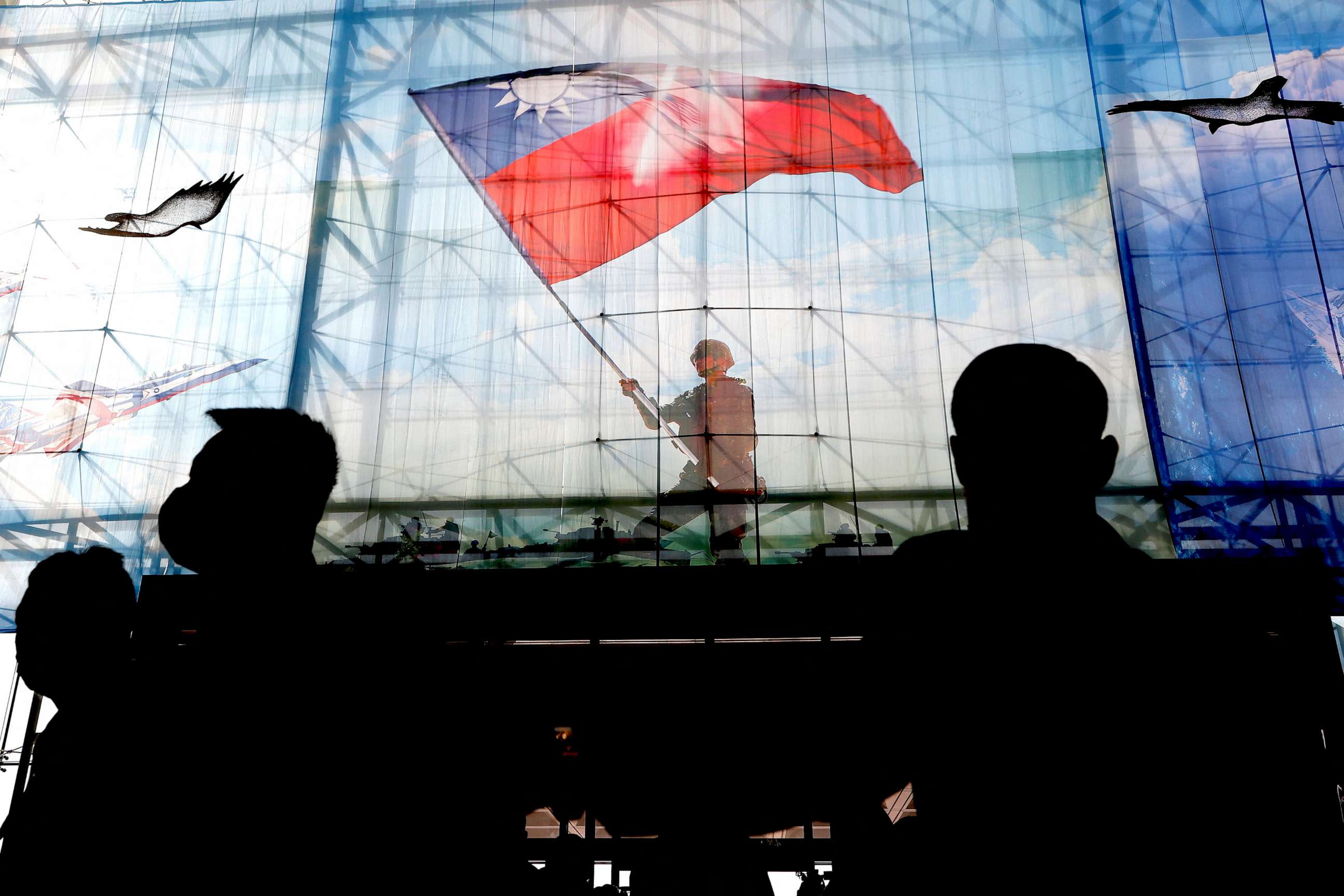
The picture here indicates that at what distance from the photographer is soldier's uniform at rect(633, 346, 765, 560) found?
135 inches

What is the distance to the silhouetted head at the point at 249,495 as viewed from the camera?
1.00 feet

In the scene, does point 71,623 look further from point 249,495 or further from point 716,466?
point 716,466

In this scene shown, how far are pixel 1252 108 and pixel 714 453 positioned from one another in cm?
298

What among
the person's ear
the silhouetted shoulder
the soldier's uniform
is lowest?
the silhouetted shoulder

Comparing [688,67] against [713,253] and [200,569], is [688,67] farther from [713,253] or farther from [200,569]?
[200,569]

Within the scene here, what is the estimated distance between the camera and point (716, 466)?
3.57 metres

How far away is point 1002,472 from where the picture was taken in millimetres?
245

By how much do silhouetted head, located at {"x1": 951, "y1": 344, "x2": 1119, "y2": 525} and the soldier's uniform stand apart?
3.09 meters

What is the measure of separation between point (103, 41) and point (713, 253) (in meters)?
3.98

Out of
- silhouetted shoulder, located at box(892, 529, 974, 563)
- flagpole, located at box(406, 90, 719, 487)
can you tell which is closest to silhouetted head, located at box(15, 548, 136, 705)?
silhouetted shoulder, located at box(892, 529, 974, 563)

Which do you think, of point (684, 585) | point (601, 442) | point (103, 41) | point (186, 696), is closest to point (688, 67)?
point (601, 442)

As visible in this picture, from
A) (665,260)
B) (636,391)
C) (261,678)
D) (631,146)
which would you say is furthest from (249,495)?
(631,146)

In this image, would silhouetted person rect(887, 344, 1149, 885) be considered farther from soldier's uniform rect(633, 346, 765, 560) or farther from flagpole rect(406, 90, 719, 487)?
flagpole rect(406, 90, 719, 487)

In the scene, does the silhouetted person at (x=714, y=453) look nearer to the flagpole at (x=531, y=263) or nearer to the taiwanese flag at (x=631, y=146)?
the flagpole at (x=531, y=263)
